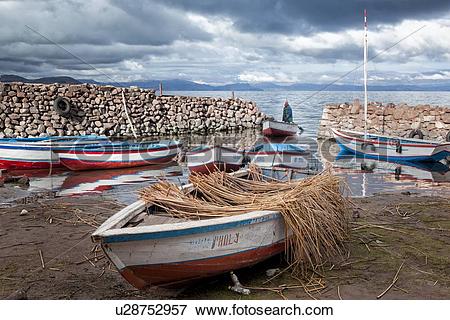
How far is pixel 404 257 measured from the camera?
23.1 ft

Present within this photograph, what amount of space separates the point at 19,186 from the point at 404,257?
11.6 meters

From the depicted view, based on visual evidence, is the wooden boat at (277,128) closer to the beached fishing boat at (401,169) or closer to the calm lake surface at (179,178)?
the beached fishing boat at (401,169)

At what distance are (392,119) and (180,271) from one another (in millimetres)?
25326

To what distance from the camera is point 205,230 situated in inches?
206

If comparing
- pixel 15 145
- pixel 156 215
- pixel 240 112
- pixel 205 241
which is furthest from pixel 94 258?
pixel 240 112

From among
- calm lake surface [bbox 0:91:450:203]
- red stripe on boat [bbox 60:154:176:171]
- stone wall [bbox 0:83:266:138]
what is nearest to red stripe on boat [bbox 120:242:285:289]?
calm lake surface [bbox 0:91:450:203]

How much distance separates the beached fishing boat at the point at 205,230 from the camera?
5039 mm

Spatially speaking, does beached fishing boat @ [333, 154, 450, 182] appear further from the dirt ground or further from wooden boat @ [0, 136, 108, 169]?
wooden boat @ [0, 136, 108, 169]

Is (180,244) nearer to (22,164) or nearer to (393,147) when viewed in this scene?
(22,164)

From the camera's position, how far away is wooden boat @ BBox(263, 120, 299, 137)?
33375 millimetres

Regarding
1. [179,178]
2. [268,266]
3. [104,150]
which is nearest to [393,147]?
[179,178]

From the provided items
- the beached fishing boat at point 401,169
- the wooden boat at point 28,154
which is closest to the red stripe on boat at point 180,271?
the beached fishing boat at point 401,169

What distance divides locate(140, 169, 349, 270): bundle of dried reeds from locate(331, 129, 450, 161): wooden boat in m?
14.8

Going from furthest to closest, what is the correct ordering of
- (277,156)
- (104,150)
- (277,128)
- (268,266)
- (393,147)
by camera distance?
1. (277,128)
2. (393,147)
3. (104,150)
4. (277,156)
5. (268,266)
